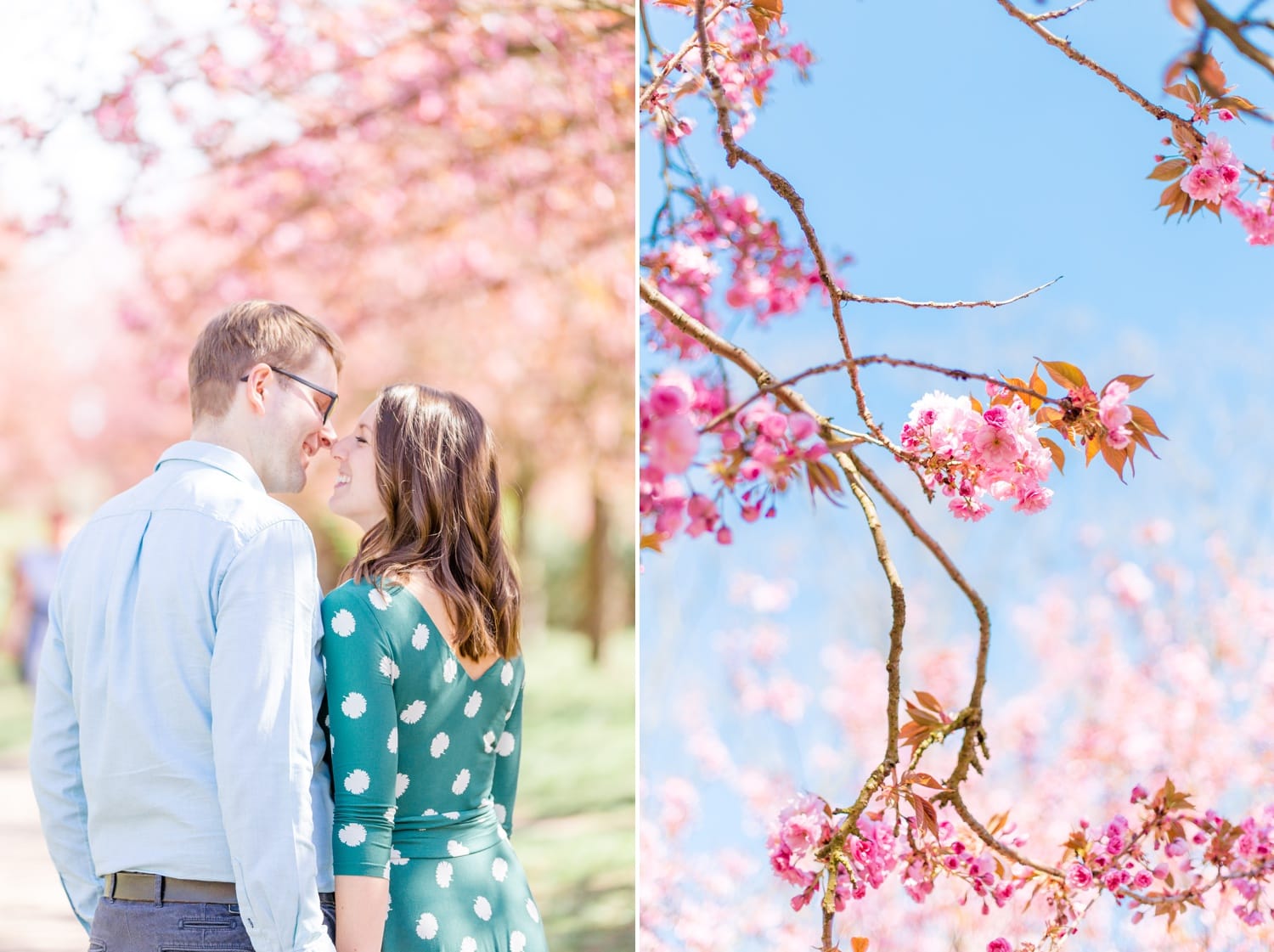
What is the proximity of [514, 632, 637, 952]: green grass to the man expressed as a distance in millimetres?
2360

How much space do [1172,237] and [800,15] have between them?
74 cm

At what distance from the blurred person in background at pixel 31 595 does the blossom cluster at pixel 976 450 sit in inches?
207

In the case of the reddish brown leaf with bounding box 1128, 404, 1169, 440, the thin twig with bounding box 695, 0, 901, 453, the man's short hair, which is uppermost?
the thin twig with bounding box 695, 0, 901, 453

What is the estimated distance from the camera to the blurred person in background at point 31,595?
546 cm

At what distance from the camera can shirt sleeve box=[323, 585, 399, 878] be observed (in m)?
1.03

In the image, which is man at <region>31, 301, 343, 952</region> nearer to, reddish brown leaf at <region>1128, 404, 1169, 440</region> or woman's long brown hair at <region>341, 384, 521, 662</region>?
woman's long brown hair at <region>341, 384, 521, 662</region>

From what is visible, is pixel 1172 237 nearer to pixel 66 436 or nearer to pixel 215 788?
pixel 215 788

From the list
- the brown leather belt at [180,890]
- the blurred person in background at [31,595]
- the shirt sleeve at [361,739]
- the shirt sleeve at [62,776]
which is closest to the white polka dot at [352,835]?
the shirt sleeve at [361,739]

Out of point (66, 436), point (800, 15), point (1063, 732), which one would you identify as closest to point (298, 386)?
point (800, 15)

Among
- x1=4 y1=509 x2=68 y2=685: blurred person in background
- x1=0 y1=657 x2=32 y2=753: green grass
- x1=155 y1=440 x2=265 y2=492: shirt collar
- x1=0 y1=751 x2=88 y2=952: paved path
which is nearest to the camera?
x1=155 y1=440 x2=265 y2=492: shirt collar

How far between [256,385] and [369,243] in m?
3.15

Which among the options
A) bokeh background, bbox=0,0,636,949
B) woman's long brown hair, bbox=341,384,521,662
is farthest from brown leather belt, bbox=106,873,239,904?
bokeh background, bbox=0,0,636,949

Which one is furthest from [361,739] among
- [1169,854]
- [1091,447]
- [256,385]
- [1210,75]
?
[1210,75]

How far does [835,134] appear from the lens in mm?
2010
